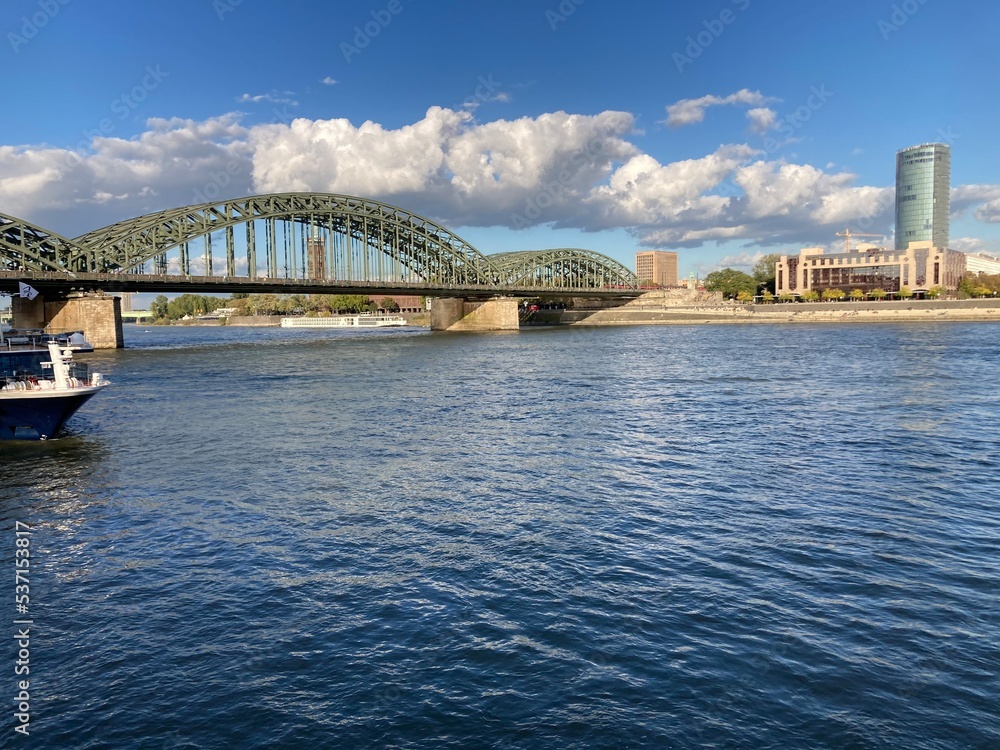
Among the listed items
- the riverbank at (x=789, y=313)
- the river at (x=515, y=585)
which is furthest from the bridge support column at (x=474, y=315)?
the river at (x=515, y=585)

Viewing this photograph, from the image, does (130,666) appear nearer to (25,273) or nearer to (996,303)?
→ (25,273)

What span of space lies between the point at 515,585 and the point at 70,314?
322ft

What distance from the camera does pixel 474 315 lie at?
154 m

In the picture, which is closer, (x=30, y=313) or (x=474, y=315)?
(x=30, y=313)

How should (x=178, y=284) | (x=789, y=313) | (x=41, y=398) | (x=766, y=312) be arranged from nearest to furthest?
(x=41, y=398), (x=178, y=284), (x=789, y=313), (x=766, y=312)

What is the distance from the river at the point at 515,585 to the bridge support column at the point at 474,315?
12081 centimetres

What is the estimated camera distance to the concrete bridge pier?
92.9 m

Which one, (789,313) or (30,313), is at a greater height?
(30,313)

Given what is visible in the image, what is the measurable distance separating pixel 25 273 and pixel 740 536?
91.7m

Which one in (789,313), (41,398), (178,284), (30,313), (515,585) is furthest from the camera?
(789,313)

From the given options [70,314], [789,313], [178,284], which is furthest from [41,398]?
[789,313]

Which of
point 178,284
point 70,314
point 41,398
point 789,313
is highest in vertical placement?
point 178,284

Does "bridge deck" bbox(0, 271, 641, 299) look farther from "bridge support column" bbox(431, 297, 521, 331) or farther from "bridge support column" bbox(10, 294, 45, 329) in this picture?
"bridge support column" bbox(431, 297, 521, 331)

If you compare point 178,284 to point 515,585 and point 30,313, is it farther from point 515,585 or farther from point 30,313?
point 515,585
